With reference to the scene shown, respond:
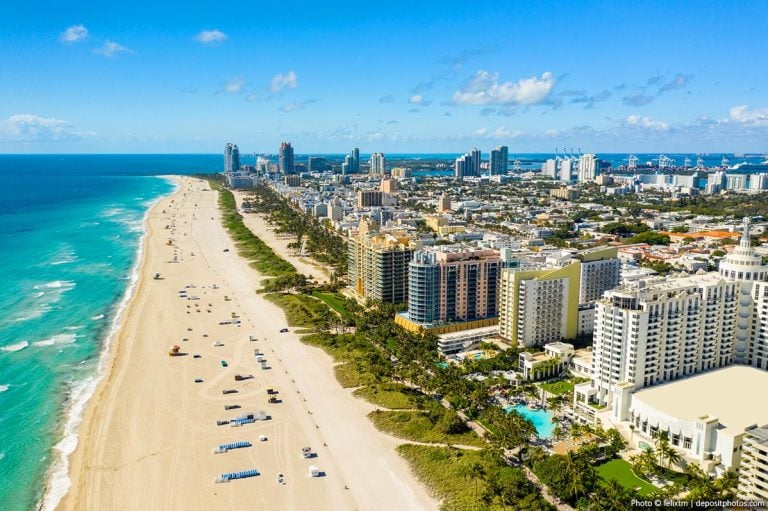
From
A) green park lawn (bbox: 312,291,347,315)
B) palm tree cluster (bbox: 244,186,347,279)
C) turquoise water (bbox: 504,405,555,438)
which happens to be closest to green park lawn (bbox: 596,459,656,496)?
turquoise water (bbox: 504,405,555,438)

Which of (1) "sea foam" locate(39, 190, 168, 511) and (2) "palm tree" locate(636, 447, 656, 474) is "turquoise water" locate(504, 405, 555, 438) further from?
(1) "sea foam" locate(39, 190, 168, 511)

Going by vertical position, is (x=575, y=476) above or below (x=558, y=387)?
above

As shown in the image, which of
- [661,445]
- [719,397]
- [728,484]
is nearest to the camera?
[728,484]

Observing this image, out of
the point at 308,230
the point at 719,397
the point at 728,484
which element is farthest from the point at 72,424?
the point at 308,230

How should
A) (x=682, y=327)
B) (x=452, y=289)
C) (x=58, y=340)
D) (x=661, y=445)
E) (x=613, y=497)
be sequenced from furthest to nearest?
(x=452, y=289), (x=58, y=340), (x=682, y=327), (x=661, y=445), (x=613, y=497)

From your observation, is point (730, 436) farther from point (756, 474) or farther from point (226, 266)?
point (226, 266)

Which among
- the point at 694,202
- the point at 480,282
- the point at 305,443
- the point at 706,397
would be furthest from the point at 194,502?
the point at 694,202

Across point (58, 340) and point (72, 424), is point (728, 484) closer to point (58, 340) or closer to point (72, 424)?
point (72, 424)
